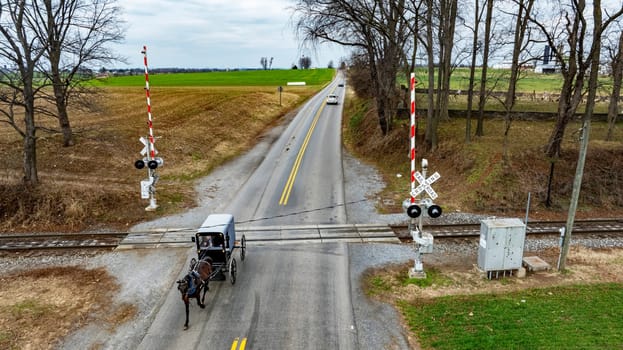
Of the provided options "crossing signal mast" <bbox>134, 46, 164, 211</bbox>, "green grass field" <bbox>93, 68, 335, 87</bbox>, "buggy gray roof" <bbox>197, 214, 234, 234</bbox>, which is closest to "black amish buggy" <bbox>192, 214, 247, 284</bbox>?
"buggy gray roof" <bbox>197, 214, 234, 234</bbox>

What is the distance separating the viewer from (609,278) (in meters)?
12.0

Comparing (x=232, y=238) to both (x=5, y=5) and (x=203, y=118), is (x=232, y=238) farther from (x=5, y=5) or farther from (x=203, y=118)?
(x=203, y=118)

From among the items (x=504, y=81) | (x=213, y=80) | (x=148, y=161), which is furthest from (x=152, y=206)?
(x=213, y=80)

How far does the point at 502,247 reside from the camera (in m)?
12.1

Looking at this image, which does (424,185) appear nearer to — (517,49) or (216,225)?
(216,225)

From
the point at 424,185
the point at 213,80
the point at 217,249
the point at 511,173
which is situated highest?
the point at 213,80

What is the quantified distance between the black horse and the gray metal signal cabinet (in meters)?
8.04

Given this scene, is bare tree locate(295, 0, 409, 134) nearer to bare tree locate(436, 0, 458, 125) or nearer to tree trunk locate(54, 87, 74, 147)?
bare tree locate(436, 0, 458, 125)

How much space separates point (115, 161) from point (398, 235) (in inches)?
715

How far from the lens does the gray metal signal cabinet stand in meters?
12.0

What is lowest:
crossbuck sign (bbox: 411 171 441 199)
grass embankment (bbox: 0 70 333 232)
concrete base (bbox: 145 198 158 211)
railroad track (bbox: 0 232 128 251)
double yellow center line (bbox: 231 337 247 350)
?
double yellow center line (bbox: 231 337 247 350)

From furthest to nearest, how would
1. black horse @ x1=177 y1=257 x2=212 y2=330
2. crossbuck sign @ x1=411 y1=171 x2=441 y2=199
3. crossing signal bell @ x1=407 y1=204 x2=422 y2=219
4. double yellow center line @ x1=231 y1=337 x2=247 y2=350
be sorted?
crossbuck sign @ x1=411 y1=171 x2=441 y2=199
crossing signal bell @ x1=407 y1=204 x2=422 y2=219
black horse @ x1=177 y1=257 x2=212 y2=330
double yellow center line @ x1=231 y1=337 x2=247 y2=350

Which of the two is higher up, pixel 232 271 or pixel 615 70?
pixel 615 70

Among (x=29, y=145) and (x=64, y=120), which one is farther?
(x=64, y=120)
